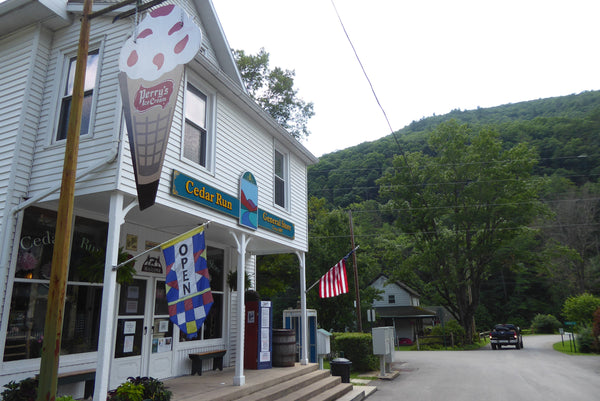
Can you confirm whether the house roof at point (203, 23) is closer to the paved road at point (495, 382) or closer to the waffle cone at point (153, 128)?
the waffle cone at point (153, 128)

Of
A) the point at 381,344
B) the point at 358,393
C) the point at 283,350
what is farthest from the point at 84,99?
the point at 381,344

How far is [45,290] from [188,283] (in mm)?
2754

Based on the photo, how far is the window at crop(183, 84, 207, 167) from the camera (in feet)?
26.6

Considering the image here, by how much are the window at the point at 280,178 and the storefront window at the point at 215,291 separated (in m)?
2.22

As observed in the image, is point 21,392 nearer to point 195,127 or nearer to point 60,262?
point 60,262

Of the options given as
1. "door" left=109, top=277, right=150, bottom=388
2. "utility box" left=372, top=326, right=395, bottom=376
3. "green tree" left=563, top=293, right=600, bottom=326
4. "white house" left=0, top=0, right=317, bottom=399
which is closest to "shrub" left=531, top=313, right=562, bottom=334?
"green tree" left=563, top=293, right=600, bottom=326

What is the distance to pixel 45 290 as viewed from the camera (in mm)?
6797

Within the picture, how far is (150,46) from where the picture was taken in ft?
18.8

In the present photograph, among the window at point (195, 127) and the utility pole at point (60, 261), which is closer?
the utility pole at point (60, 261)

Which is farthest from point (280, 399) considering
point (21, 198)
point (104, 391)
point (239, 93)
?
point (239, 93)

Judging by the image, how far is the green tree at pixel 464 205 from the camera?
95.7 feet

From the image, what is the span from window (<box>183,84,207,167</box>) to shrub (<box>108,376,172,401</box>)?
13.3 ft

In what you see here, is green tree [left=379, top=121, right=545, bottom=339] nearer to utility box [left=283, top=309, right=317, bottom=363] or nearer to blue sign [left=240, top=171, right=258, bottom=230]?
utility box [left=283, top=309, right=317, bottom=363]

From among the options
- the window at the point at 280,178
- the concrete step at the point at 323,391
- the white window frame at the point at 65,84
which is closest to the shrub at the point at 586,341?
the concrete step at the point at 323,391
